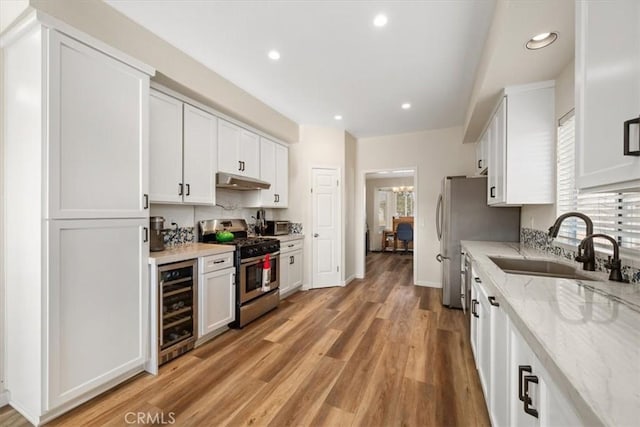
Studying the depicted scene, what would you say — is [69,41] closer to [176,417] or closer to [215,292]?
[215,292]

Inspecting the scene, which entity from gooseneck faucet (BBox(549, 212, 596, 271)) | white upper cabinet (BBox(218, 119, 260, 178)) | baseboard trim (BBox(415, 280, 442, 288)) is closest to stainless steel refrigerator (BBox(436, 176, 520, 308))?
baseboard trim (BBox(415, 280, 442, 288))

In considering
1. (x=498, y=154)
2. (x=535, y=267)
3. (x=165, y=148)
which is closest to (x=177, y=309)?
(x=165, y=148)

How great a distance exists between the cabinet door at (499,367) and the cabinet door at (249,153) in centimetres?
295

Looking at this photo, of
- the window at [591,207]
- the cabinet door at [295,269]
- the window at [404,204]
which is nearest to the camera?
the window at [591,207]

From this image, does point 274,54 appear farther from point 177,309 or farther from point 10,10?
point 177,309

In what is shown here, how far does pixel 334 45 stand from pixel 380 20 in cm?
44

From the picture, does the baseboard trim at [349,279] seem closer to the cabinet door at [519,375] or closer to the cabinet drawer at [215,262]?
the cabinet drawer at [215,262]

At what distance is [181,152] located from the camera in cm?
258

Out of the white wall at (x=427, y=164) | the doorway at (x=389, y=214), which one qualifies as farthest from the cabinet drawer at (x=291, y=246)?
the doorway at (x=389, y=214)

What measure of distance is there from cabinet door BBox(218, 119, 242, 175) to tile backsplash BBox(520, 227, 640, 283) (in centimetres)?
317

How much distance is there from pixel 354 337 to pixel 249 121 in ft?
9.08

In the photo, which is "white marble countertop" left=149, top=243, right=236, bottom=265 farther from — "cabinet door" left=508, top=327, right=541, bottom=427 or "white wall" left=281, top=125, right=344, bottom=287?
"cabinet door" left=508, top=327, right=541, bottom=427

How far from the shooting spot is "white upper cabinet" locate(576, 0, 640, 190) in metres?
0.75

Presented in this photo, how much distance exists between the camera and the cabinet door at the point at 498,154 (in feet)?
7.83
